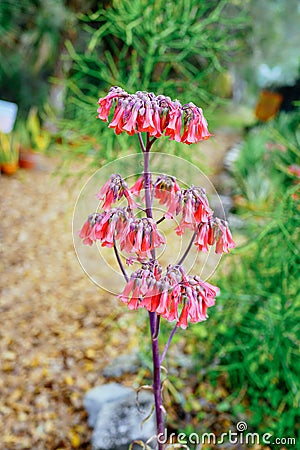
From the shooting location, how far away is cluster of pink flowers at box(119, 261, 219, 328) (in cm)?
78

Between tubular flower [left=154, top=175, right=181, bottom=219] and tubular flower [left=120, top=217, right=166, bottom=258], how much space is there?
0.21 feet

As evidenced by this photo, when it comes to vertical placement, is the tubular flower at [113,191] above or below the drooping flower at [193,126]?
below

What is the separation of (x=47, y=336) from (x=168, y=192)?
1.36 m

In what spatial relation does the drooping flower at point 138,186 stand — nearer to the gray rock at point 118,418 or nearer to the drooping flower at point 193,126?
the drooping flower at point 193,126

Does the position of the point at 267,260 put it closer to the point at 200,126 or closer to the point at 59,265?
the point at 200,126

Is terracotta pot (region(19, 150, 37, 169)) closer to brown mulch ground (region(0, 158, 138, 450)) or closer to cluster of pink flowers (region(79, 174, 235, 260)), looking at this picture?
brown mulch ground (region(0, 158, 138, 450))

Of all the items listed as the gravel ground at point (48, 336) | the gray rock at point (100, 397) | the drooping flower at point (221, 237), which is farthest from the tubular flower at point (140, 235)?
the gravel ground at point (48, 336)

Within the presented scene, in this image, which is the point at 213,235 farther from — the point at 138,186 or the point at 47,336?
the point at 47,336

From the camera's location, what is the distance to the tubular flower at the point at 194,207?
0.78 m

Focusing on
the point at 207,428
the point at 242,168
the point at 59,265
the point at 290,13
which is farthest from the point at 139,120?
Answer: the point at 290,13

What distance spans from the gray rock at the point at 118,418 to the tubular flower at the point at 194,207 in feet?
2.61

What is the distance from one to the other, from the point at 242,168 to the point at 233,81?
4.54m

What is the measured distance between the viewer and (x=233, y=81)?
8273 millimetres

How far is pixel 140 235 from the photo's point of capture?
75cm
